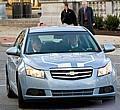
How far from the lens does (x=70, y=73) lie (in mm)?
9742

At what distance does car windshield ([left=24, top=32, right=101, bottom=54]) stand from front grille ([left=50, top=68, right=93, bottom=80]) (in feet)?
3.49

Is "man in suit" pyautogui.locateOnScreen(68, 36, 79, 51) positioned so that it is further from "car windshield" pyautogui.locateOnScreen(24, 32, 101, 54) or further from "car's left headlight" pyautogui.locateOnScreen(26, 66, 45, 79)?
"car's left headlight" pyautogui.locateOnScreen(26, 66, 45, 79)

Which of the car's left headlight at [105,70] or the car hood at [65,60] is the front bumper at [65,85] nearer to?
the car's left headlight at [105,70]

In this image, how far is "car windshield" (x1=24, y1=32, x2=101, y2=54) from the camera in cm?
1086

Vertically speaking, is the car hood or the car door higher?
the car hood

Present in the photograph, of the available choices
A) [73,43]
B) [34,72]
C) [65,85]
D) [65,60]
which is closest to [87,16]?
[73,43]

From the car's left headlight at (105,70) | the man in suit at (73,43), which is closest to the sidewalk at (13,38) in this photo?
the man in suit at (73,43)

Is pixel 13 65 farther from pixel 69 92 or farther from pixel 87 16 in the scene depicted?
pixel 87 16

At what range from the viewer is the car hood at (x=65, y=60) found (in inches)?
388

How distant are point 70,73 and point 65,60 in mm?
360

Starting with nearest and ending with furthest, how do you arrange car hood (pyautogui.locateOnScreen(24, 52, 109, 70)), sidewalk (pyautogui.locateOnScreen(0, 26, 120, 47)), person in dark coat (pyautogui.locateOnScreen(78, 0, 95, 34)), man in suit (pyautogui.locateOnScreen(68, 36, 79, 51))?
car hood (pyautogui.locateOnScreen(24, 52, 109, 70)), man in suit (pyautogui.locateOnScreen(68, 36, 79, 51)), person in dark coat (pyautogui.locateOnScreen(78, 0, 95, 34)), sidewalk (pyautogui.locateOnScreen(0, 26, 120, 47))

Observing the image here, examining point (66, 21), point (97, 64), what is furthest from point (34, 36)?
point (66, 21)

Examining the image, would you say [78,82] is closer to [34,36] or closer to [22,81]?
[22,81]

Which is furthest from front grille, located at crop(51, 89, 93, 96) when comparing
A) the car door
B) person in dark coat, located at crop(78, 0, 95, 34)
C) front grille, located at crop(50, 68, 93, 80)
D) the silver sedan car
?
person in dark coat, located at crop(78, 0, 95, 34)
